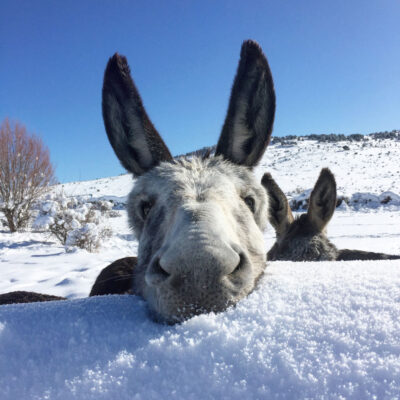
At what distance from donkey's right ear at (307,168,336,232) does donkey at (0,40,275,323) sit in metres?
1.43

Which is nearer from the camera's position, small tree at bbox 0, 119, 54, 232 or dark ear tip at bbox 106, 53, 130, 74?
dark ear tip at bbox 106, 53, 130, 74

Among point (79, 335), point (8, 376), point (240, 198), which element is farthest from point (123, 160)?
point (8, 376)

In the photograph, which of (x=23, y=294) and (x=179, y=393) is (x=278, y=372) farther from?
(x=23, y=294)

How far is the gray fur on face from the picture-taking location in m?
1.11

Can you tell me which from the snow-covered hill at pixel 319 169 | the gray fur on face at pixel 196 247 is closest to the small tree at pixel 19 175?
the snow-covered hill at pixel 319 169

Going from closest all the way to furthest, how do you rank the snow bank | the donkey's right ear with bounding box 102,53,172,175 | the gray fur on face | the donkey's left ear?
the snow bank < the gray fur on face < the donkey's left ear < the donkey's right ear with bounding box 102,53,172,175

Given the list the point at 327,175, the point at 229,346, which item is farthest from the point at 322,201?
the point at 229,346

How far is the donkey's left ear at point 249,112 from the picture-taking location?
7.63 feet

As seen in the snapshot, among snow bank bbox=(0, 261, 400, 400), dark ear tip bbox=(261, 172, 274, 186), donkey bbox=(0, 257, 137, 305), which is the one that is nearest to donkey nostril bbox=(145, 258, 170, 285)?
snow bank bbox=(0, 261, 400, 400)

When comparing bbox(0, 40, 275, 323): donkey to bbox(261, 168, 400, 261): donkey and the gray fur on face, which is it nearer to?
the gray fur on face

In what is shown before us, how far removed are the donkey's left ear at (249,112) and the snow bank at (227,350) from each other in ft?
5.23

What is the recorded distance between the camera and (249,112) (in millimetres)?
2547

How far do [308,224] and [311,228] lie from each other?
6cm

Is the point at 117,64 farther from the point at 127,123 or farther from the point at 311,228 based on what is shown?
the point at 311,228
